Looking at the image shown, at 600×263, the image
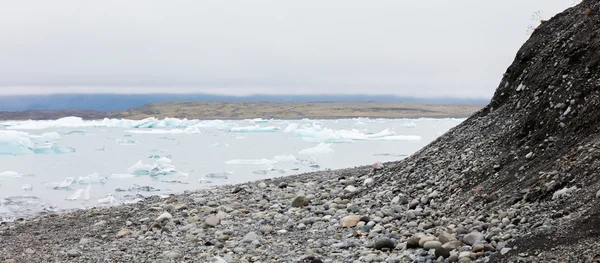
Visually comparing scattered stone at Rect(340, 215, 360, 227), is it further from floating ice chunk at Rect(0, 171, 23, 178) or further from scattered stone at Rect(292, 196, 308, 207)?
floating ice chunk at Rect(0, 171, 23, 178)

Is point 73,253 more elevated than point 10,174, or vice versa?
point 73,253

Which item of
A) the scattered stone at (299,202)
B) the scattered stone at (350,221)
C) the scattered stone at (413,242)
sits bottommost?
the scattered stone at (299,202)

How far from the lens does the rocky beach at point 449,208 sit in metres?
4.56

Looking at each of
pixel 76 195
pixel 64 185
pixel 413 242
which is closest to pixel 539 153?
pixel 413 242

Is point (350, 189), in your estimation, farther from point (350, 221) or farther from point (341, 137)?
point (341, 137)

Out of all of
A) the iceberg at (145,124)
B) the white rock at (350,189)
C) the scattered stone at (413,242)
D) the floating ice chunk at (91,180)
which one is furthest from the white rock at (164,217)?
the iceberg at (145,124)

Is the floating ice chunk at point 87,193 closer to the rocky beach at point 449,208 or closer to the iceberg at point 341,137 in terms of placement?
the rocky beach at point 449,208

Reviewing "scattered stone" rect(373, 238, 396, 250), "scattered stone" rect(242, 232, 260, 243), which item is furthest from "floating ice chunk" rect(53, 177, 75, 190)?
"scattered stone" rect(373, 238, 396, 250)

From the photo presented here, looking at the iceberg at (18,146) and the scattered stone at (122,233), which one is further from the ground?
the scattered stone at (122,233)

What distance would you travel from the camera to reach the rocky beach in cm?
456

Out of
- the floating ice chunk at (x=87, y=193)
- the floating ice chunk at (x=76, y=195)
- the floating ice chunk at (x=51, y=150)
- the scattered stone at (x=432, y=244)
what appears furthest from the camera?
the floating ice chunk at (x=51, y=150)

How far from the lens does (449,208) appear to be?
6.07m

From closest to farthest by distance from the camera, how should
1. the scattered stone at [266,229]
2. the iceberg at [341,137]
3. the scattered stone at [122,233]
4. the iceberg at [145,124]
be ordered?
the scattered stone at [266,229] → the scattered stone at [122,233] → the iceberg at [341,137] → the iceberg at [145,124]

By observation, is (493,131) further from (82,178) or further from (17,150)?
(17,150)
